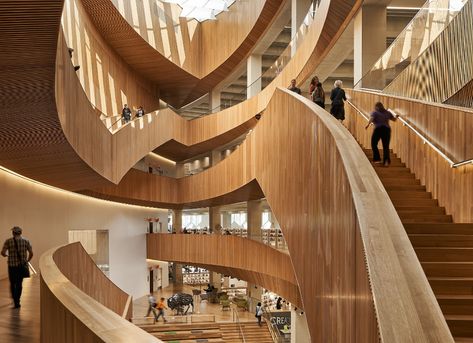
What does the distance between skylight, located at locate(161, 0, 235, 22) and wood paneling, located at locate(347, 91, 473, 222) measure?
17042 millimetres

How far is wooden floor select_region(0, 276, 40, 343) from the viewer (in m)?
5.53

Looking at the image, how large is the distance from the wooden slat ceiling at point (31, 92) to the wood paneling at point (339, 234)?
9.60 feet

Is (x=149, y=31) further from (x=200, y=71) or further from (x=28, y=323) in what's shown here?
(x=28, y=323)

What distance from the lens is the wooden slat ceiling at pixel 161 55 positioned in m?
18.5

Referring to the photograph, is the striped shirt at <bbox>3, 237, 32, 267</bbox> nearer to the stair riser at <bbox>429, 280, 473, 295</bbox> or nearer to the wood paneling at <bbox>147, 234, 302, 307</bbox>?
the stair riser at <bbox>429, 280, 473, 295</bbox>

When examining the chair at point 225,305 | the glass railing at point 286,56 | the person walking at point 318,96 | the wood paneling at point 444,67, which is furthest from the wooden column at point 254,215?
the wood paneling at point 444,67

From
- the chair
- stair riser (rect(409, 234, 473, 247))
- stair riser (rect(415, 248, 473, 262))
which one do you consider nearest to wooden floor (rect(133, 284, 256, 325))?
the chair

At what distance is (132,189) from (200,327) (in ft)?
18.9

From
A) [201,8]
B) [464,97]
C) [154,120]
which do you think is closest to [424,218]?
[464,97]

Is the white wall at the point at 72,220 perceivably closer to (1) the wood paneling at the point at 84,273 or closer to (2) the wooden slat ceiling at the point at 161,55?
(1) the wood paneling at the point at 84,273

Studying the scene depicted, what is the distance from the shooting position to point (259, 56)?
78.5ft

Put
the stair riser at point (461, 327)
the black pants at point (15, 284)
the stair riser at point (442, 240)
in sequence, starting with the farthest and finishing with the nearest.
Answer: the black pants at point (15, 284)
the stair riser at point (442, 240)
the stair riser at point (461, 327)

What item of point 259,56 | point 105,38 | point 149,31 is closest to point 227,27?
point 259,56

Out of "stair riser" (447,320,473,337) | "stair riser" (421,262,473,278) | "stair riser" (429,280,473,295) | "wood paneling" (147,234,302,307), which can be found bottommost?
"wood paneling" (147,234,302,307)
